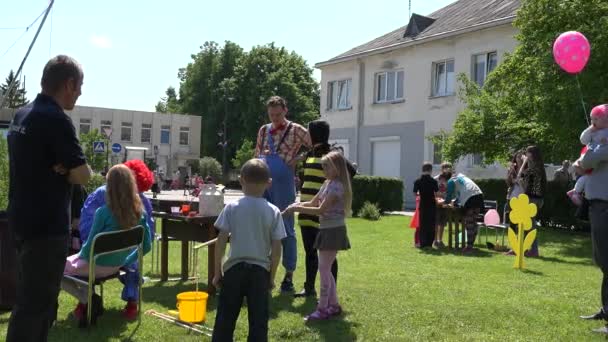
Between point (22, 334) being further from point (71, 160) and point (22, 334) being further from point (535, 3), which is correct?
point (535, 3)

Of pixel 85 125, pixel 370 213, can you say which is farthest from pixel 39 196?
pixel 85 125

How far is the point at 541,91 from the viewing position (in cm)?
1352

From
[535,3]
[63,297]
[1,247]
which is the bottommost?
[63,297]

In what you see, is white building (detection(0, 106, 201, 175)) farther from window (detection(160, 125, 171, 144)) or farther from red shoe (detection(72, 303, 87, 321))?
red shoe (detection(72, 303, 87, 321))

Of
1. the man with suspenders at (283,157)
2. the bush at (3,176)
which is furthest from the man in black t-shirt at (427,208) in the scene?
the bush at (3,176)

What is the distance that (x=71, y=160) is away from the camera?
11.9 ft

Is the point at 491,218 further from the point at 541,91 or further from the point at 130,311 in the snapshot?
the point at 130,311

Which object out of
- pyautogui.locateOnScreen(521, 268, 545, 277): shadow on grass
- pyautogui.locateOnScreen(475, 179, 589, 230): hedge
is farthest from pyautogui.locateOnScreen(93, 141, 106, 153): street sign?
pyautogui.locateOnScreen(521, 268, 545, 277): shadow on grass

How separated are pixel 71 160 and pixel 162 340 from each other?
207 centimetres

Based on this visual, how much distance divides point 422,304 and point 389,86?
2436cm

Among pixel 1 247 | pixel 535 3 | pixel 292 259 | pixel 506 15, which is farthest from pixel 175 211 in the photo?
pixel 506 15

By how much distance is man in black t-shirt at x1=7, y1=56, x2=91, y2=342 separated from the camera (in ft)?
11.9

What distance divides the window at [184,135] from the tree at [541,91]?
45.3m

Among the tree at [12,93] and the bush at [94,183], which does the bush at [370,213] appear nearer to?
the bush at [94,183]
